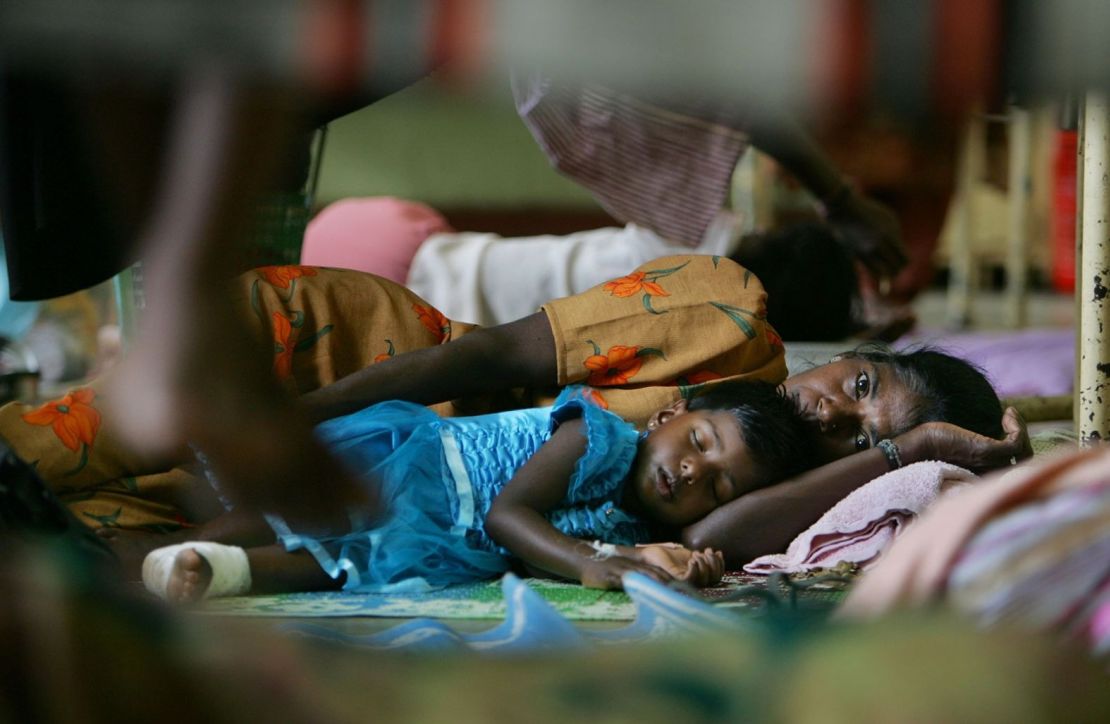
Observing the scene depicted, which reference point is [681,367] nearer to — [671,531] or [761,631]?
[671,531]

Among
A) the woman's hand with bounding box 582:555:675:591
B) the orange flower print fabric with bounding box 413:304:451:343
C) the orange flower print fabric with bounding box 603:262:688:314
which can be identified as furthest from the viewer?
the orange flower print fabric with bounding box 413:304:451:343

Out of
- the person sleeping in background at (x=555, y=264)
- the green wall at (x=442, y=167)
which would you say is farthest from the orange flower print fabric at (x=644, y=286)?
the green wall at (x=442, y=167)

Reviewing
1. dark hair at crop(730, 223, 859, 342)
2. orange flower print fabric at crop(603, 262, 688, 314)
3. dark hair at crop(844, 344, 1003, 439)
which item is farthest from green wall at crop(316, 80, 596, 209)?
dark hair at crop(844, 344, 1003, 439)

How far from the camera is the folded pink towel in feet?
4.29

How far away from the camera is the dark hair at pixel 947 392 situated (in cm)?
148

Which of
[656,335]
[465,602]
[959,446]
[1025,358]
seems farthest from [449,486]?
[1025,358]

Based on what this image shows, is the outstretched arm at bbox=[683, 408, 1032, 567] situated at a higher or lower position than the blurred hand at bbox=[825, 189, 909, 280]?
lower

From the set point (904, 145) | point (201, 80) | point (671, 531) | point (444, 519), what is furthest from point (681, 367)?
point (904, 145)

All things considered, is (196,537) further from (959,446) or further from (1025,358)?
(1025,358)

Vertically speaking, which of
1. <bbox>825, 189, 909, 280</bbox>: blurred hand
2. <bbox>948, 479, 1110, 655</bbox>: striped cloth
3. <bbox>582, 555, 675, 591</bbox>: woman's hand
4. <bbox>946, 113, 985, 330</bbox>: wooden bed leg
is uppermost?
<bbox>948, 479, 1110, 655</bbox>: striped cloth

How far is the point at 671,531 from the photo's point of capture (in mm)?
1408

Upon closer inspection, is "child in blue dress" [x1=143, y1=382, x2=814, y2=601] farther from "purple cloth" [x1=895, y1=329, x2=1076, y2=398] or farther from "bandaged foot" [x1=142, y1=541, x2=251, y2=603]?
"purple cloth" [x1=895, y1=329, x2=1076, y2=398]

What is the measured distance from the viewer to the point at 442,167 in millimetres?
3955

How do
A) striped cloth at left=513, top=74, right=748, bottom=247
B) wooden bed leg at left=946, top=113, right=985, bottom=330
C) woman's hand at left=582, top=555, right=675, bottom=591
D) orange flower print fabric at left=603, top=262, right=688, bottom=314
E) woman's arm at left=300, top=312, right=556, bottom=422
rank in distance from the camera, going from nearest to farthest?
woman's hand at left=582, top=555, right=675, bottom=591
woman's arm at left=300, top=312, right=556, bottom=422
orange flower print fabric at left=603, top=262, right=688, bottom=314
striped cloth at left=513, top=74, right=748, bottom=247
wooden bed leg at left=946, top=113, right=985, bottom=330
